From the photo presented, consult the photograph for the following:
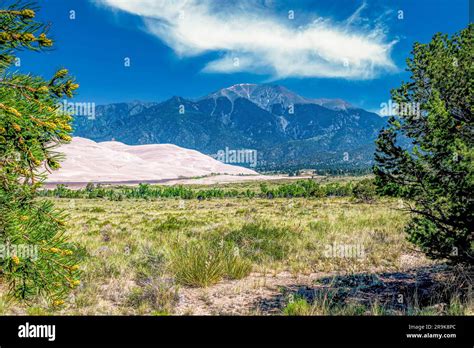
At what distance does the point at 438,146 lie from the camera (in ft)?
18.2

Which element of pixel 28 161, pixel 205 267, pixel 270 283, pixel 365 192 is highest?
pixel 28 161

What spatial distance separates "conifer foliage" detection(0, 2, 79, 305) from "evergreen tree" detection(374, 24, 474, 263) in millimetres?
5712

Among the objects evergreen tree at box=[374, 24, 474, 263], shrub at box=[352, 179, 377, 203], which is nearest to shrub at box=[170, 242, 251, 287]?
evergreen tree at box=[374, 24, 474, 263]

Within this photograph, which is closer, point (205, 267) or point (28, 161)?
point (28, 161)

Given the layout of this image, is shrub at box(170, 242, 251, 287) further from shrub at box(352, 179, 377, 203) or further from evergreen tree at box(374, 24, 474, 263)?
shrub at box(352, 179, 377, 203)

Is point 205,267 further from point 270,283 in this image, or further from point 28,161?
point 28,161

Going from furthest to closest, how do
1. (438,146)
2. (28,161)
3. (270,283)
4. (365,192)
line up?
1. (365,192)
2. (270,283)
3. (438,146)
4. (28,161)

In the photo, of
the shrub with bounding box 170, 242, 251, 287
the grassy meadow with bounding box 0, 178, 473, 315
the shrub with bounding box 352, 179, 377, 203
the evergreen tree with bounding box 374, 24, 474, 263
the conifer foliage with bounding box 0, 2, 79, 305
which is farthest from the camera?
the shrub with bounding box 352, 179, 377, 203

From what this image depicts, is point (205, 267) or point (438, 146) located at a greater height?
point (438, 146)

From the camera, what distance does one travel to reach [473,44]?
21.3 ft

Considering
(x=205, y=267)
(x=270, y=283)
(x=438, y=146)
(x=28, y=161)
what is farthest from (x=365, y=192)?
(x=28, y=161)

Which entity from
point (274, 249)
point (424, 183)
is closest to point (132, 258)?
point (274, 249)

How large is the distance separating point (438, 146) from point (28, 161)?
611 centimetres

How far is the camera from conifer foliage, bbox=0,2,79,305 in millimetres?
2639
